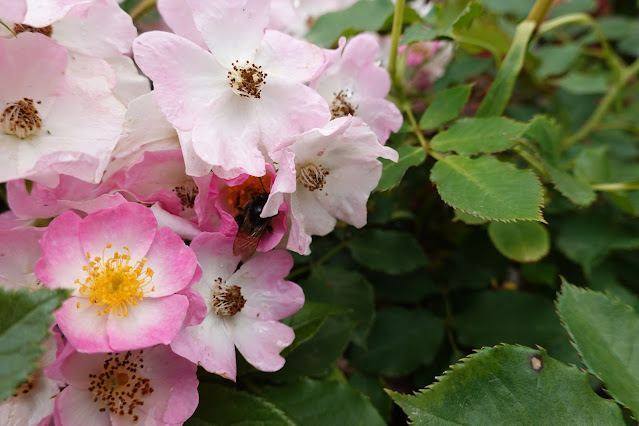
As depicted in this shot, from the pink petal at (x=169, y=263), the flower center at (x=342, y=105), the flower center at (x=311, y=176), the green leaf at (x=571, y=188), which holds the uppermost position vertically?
the flower center at (x=342, y=105)

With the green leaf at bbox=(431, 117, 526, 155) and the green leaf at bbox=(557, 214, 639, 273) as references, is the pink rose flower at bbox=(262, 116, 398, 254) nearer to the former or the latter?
the green leaf at bbox=(431, 117, 526, 155)

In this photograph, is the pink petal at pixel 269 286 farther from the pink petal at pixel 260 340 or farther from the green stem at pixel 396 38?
the green stem at pixel 396 38

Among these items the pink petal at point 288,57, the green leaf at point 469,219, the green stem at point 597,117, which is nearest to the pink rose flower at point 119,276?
the pink petal at point 288,57

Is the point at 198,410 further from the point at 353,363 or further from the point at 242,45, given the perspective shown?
the point at 242,45

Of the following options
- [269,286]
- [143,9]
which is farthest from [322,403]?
[143,9]

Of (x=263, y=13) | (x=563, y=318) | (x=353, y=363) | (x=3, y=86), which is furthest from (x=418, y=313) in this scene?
(x=3, y=86)

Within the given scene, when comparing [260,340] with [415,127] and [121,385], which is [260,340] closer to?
[121,385]
